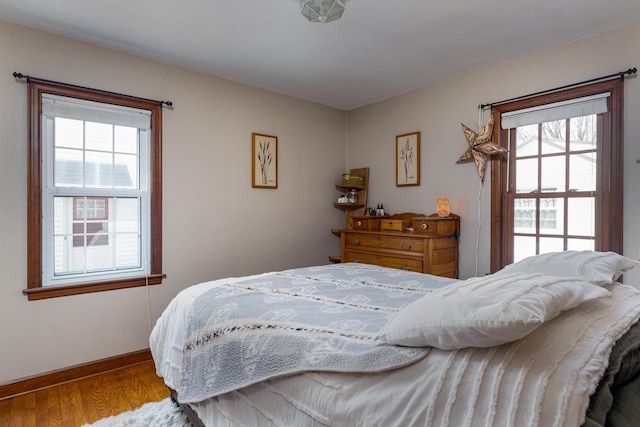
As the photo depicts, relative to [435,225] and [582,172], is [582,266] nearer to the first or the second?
[582,172]

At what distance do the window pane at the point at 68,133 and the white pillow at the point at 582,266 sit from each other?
305cm

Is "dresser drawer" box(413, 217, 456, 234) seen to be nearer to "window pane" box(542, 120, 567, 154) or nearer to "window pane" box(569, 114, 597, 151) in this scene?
"window pane" box(542, 120, 567, 154)

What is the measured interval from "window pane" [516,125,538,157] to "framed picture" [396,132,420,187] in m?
0.96

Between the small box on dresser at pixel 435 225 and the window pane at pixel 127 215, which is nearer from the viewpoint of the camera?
the window pane at pixel 127 215

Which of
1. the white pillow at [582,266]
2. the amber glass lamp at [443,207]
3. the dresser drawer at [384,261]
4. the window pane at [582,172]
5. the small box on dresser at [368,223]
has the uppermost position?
the window pane at [582,172]

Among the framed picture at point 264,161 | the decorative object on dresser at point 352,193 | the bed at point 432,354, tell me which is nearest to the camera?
the bed at point 432,354

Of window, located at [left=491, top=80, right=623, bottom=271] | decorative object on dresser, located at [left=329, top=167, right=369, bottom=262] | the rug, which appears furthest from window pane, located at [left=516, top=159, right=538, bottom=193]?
the rug

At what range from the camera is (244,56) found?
294 cm

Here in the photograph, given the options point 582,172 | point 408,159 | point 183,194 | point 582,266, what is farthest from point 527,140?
point 183,194

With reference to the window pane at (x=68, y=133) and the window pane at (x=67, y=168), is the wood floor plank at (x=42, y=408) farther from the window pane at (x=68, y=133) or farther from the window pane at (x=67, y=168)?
the window pane at (x=68, y=133)

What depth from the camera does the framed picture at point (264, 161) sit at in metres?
3.66

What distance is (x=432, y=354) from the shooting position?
964 mm

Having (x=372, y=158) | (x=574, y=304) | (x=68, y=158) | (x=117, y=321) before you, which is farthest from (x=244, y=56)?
(x=574, y=304)

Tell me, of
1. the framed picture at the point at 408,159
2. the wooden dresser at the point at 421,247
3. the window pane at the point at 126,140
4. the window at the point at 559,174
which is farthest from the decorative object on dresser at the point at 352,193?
the window pane at the point at 126,140
